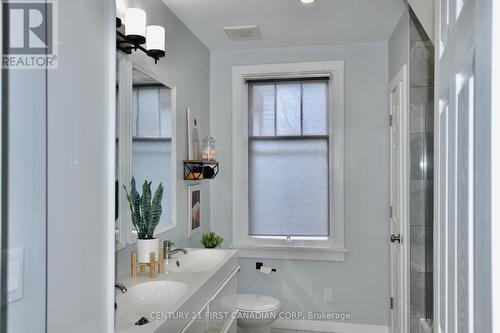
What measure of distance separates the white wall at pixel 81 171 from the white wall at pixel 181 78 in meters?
1.13

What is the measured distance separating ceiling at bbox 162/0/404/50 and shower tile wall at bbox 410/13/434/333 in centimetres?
38

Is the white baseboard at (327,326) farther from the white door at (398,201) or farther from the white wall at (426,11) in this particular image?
the white wall at (426,11)

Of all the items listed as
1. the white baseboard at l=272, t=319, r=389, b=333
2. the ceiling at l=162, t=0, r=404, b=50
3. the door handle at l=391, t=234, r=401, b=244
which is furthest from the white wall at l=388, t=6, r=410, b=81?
the white baseboard at l=272, t=319, r=389, b=333

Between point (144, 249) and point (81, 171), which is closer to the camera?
point (81, 171)

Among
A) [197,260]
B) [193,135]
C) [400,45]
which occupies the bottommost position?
[197,260]

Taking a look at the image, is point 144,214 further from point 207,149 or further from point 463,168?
point 463,168

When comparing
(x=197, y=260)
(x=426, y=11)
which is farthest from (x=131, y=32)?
(x=197, y=260)

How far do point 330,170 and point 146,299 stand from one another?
2082 millimetres

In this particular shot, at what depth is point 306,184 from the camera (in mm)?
3438

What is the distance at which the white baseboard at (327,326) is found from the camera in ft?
10.7

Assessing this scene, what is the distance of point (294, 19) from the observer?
276 centimetres

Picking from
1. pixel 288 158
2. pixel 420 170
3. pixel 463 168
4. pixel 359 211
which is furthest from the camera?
pixel 288 158

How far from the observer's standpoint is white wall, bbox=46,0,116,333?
2.43 ft

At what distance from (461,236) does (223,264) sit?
5.91 feet
